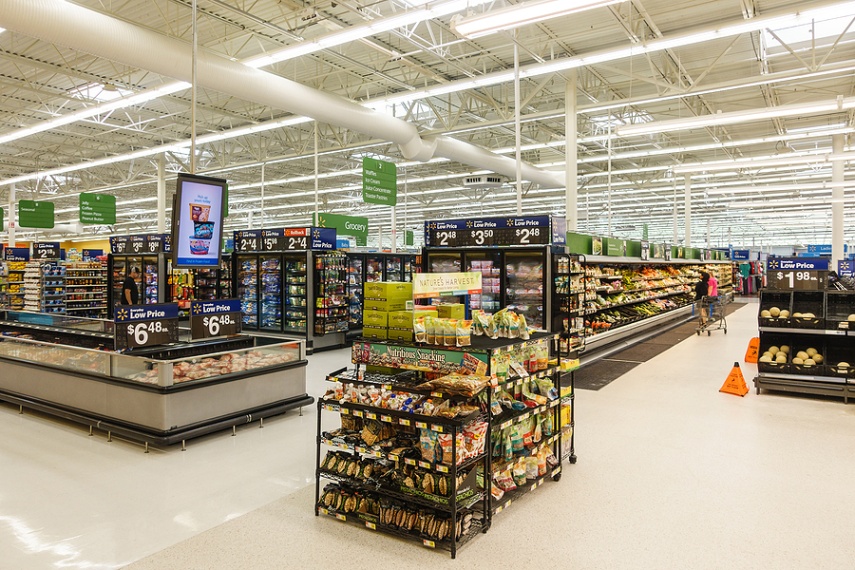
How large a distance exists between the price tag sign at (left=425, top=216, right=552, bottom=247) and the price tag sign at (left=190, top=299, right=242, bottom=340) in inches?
135

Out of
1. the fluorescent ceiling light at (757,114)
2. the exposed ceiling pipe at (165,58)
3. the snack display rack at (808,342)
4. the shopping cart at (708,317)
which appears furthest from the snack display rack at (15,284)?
the shopping cart at (708,317)

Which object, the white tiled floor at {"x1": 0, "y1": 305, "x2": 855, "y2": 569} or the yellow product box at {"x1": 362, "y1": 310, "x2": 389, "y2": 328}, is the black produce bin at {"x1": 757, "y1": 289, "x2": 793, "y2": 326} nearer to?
the white tiled floor at {"x1": 0, "y1": 305, "x2": 855, "y2": 569}

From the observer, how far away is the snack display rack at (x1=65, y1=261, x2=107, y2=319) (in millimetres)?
15680

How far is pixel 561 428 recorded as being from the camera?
4.70 meters

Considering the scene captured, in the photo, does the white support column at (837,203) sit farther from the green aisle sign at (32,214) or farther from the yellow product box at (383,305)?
the green aisle sign at (32,214)

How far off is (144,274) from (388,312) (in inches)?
482

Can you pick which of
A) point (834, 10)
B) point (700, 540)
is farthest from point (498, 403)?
point (834, 10)

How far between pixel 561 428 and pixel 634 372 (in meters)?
5.10

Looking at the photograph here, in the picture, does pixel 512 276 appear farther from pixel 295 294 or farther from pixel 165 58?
pixel 165 58

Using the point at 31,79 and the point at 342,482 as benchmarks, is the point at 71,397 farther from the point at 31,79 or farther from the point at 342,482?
the point at 31,79

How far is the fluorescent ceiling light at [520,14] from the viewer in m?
4.82

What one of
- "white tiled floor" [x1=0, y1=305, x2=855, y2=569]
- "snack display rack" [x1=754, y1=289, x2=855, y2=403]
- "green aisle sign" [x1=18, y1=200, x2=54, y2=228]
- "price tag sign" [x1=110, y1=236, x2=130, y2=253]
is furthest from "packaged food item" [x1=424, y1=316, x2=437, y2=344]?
"green aisle sign" [x1=18, y1=200, x2=54, y2=228]

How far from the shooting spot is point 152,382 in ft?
17.1

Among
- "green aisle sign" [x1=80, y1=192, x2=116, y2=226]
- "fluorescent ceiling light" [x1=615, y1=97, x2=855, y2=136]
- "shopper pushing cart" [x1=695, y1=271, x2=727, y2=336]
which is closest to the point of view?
"fluorescent ceiling light" [x1=615, y1=97, x2=855, y2=136]
